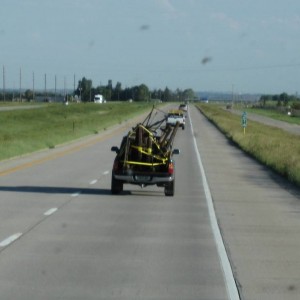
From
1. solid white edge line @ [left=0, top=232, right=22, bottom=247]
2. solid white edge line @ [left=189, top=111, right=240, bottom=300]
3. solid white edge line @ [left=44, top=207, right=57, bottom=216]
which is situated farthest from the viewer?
solid white edge line @ [left=44, top=207, right=57, bottom=216]

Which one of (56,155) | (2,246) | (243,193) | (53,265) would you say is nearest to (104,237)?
(2,246)

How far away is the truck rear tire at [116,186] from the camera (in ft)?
71.7

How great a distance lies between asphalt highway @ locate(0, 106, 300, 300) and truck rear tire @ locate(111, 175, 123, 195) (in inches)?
13.3

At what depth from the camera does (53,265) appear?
1134 centimetres

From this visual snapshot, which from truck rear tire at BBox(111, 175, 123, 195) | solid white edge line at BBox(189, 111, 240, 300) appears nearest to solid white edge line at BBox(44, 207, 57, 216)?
solid white edge line at BBox(189, 111, 240, 300)

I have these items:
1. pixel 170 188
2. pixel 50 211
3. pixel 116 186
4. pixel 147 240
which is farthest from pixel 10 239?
pixel 170 188

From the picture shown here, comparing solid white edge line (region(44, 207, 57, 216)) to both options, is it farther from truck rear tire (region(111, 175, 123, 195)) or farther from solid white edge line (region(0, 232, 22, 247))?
truck rear tire (region(111, 175, 123, 195))

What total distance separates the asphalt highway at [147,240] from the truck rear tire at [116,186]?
34 cm

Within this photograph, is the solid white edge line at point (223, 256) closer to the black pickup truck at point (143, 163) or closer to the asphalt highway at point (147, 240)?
the asphalt highway at point (147, 240)

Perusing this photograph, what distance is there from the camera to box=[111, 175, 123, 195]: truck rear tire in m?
21.9

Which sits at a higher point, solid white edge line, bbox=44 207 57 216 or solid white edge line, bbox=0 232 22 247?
solid white edge line, bbox=0 232 22 247

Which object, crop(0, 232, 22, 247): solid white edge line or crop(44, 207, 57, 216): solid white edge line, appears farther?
crop(44, 207, 57, 216): solid white edge line

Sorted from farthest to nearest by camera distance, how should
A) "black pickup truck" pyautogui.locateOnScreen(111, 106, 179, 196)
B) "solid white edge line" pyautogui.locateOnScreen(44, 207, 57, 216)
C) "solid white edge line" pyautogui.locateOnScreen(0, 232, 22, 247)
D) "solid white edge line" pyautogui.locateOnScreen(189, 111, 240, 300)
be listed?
"black pickup truck" pyautogui.locateOnScreen(111, 106, 179, 196) < "solid white edge line" pyautogui.locateOnScreen(44, 207, 57, 216) < "solid white edge line" pyautogui.locateOnScreen(0, 232, 22, 247) < "solid white edge line" pyautogui.locateOnScreen(189, 111, 240, 300)

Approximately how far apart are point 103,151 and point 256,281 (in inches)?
1379
